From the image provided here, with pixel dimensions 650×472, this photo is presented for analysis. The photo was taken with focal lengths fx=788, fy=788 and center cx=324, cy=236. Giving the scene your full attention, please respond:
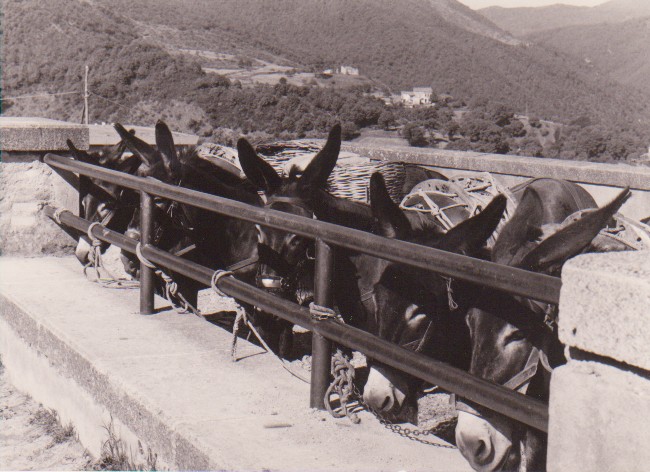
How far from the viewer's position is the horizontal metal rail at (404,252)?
7.50 ft

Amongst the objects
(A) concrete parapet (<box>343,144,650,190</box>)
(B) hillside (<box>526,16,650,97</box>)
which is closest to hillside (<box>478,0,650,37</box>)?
(B) hillside (<box>526,16,650,97</box>)

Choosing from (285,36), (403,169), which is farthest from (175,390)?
(285,36)

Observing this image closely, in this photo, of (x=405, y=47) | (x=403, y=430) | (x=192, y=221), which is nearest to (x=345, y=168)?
(x=192, y=221)

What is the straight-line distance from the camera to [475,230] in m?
3.28

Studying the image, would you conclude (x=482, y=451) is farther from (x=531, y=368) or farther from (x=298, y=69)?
(x=298, y=69)

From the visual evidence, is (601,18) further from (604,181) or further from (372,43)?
(604,181)

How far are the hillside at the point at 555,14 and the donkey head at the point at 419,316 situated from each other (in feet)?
424

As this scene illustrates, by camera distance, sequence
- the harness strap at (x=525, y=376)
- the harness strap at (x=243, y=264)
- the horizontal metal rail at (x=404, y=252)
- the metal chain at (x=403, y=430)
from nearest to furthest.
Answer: the horizontal metal rail at (x=404, y=252)
the harness strap at (x=525, y=376)
the metal chain at (x=403, y=430)
the harness strap at (x=243, y=264)

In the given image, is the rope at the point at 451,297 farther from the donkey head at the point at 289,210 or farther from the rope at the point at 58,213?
the rope at the point at 58,213

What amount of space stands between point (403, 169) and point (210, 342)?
3233 mm

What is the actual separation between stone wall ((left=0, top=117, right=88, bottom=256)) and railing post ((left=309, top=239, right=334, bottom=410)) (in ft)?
11.6

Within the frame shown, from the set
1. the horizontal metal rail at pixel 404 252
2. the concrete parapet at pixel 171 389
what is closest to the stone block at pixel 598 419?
the horizontal metal rail at pixel 404 252

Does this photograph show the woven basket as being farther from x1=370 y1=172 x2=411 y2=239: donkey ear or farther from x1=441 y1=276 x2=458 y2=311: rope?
x1=441 y1=276 x2=458 y2=311: rope

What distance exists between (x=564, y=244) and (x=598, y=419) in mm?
850
